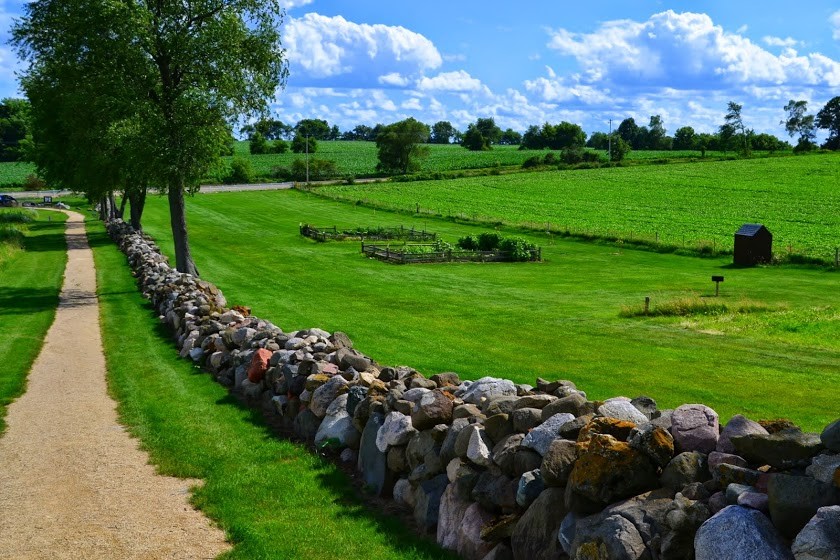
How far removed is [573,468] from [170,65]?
29.4 metres

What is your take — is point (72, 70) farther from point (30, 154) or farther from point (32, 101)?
point (30, 154)

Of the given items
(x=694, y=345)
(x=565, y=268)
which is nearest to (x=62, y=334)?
(x=694, y=345)

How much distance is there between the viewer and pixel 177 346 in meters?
22.0

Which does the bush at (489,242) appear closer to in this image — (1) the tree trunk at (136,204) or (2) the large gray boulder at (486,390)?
(1) the tree trunk at (136,204)

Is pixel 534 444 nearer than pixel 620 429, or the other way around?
pixel 620 429

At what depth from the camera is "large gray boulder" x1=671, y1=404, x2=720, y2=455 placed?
716cm

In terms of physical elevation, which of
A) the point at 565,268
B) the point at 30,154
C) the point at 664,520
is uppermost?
the point at 30,154

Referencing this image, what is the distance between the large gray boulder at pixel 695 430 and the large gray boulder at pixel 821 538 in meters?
1.66

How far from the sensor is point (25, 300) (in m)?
31.8

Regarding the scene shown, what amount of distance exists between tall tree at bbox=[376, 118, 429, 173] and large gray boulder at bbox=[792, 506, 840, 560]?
135595mm

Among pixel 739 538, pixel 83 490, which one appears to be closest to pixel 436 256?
pixel 83 490

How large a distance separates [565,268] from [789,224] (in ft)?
103

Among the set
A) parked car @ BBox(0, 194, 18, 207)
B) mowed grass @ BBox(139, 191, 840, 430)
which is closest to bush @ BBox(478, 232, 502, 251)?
mowed grass @ BBox(139, 191, 840, 430)

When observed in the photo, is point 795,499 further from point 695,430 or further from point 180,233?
point 180,233
